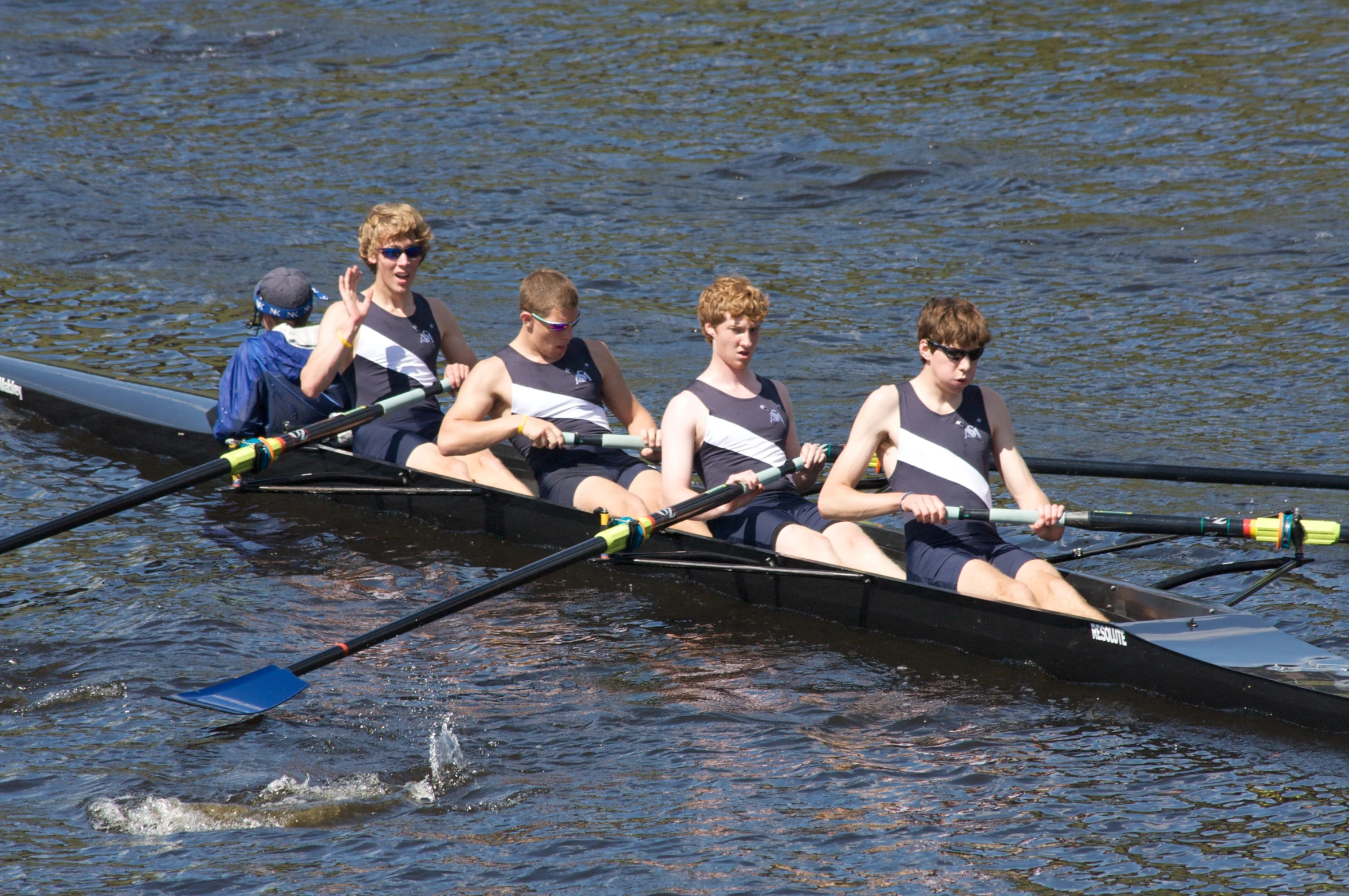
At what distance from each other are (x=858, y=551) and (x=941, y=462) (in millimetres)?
625

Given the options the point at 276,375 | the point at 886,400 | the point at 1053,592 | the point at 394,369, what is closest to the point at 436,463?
the point at 394,369

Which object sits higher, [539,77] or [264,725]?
[539,77]

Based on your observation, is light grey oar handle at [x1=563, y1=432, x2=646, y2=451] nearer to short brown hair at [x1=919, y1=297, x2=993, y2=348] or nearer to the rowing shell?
the rowing shell

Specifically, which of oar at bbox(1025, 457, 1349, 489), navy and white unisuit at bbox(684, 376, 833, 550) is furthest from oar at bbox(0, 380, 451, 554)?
oar at bbox(1025, 457, 1349, 489)

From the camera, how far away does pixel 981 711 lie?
19.8 ft

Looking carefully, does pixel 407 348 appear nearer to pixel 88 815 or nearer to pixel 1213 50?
pixel 88 815

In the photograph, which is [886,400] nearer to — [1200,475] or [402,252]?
[1200,475]

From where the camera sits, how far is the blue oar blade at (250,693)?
5758 millimetres

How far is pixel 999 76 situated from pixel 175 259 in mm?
9330

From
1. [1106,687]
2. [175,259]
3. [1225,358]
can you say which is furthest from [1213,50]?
[1106,687]

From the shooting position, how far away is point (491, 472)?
314 inches

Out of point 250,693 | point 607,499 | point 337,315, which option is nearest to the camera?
point 250,693

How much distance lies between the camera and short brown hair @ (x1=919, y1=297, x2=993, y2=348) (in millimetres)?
5918

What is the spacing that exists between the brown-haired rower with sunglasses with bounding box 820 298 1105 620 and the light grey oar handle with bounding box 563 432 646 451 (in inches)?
52.9
